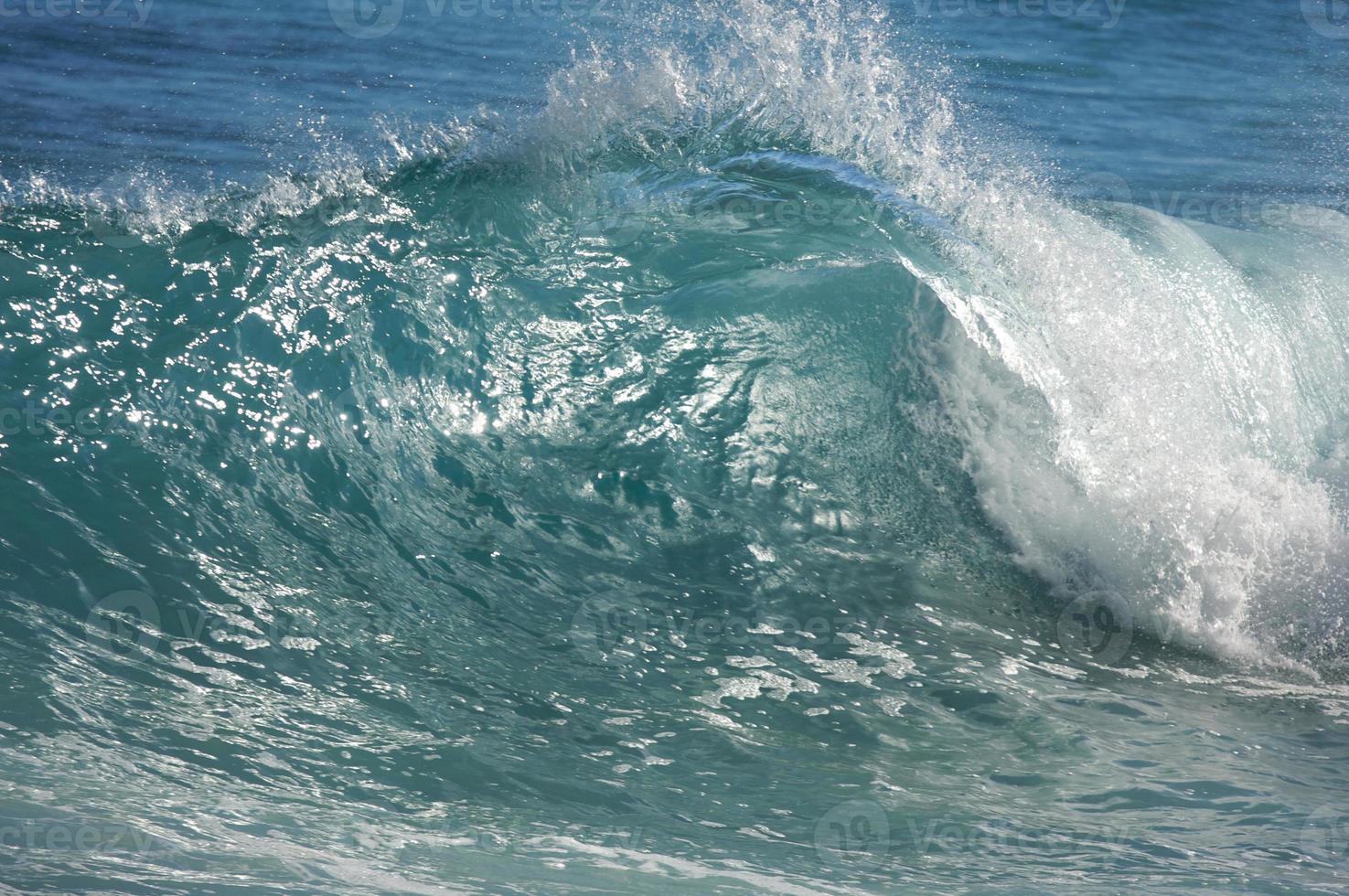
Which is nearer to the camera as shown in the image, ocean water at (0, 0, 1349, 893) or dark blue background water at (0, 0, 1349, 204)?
ocean water at (0, 0, 1349, 893)

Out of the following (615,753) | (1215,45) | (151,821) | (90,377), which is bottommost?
(151,821)

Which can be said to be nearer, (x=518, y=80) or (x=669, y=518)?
(x=669, y=518)

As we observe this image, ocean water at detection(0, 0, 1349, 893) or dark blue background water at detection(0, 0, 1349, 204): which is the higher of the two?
dark blue background water at detection(0, 0, 1349, 204)

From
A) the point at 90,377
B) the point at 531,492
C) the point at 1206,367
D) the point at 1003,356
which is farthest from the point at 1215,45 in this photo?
the point at 90,377

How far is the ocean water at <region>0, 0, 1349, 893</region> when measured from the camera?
360 cm

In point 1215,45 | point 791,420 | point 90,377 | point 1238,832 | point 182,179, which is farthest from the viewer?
point 1215,45

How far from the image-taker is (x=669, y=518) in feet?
14.7

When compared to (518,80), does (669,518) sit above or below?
below

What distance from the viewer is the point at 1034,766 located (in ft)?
12.0

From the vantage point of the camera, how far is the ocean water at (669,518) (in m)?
3.60

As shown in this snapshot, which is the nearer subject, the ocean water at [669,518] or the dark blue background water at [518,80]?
the ocean water at [669,518]

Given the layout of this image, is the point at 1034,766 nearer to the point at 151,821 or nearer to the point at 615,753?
the point at 615,753

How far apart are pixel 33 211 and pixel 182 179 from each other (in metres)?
3.05

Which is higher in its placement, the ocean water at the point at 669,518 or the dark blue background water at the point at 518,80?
the dark blue background water at the point at 518,80
